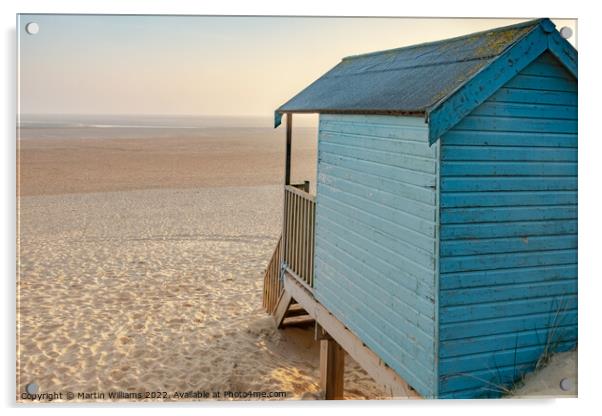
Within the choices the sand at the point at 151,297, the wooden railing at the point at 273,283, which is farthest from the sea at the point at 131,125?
the wooden railing at the point at 273,283

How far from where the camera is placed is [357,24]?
6145mm

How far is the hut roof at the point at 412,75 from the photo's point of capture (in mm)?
4719

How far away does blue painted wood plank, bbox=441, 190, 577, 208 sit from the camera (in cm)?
470

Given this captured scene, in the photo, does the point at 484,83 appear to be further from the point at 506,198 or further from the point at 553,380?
the point at 553,380

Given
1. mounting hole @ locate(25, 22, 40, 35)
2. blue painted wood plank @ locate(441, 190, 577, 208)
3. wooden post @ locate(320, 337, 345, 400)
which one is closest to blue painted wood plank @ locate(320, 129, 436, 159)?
blue painted wood plank @ locate(441, 190, 577, 208)

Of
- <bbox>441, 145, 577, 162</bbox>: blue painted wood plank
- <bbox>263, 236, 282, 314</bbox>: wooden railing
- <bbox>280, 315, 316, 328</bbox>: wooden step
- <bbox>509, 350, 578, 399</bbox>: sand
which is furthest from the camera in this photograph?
<bbox>280, 315, 316, 328</bbox>: wooden step

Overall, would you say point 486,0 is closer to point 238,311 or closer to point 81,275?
point 238,311

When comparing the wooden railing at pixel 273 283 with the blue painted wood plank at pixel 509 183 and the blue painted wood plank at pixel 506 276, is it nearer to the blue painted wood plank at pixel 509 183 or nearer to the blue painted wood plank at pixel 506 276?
the blue painted wood plank at pixel 506 276

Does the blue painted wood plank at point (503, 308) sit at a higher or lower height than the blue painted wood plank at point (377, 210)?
lower

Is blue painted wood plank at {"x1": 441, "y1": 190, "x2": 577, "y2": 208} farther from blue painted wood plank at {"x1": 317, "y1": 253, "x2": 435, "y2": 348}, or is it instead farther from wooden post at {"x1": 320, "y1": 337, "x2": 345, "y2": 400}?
wooden post at {"x1": 320, "y1": 337, "x2": 345, "y2": 400}

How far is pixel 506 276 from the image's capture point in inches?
197

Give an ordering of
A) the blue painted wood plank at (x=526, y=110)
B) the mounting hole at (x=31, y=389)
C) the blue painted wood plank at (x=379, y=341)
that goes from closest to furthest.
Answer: the blue painted wood plank at (x=526, y=110)
the blue painted wood plank at (x=379, y=341)
the mounting hole at (x=31, y=389)

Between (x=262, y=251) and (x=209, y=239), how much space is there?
85.4 inches

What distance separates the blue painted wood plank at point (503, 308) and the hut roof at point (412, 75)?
1663mm
